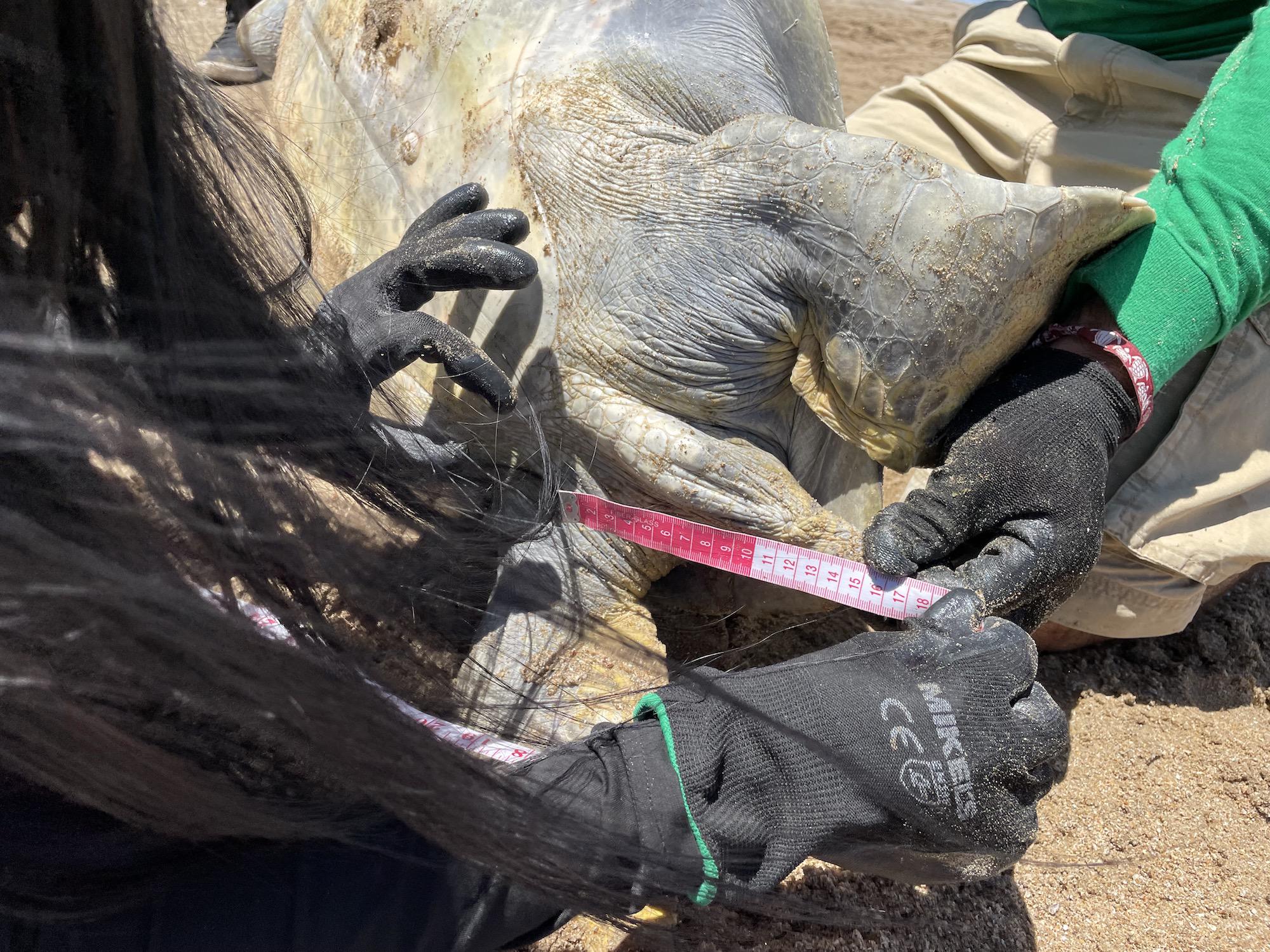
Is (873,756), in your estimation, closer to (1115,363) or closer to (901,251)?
→ (901,251)

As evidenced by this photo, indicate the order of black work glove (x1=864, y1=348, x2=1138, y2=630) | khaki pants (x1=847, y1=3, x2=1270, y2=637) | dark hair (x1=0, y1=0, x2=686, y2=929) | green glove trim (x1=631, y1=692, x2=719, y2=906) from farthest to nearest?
1. khaki pants (x1=847, y1=3, x2=1270, y2=637)
2. black work glove (x1=864, y1=348, x2=1138, y2=630)
3. green glove trim (x1=631, y1=692, x2=719, y2=906)
4. dark hair (x1=0, y1=0, x2=686, y2=929)

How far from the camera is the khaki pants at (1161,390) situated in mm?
1787

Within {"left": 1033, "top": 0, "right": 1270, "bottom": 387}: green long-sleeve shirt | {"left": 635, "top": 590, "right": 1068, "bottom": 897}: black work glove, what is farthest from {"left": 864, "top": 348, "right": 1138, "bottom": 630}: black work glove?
→ {"left": 635, "top": 590, "right": 1068, "bottom": 897}: black work glove

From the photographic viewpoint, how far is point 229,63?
3072 millimetres

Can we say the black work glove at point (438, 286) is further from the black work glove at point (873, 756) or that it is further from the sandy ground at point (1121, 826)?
the black work glove at point (873, 756)

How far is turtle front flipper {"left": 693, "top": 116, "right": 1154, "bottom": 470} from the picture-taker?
4.44 ft

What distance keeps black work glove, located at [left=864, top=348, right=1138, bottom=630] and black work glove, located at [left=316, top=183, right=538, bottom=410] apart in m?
0.72

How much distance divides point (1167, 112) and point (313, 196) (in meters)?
1.82

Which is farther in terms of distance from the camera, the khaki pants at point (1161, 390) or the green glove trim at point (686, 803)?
the khaki pants at point (1161, 390)

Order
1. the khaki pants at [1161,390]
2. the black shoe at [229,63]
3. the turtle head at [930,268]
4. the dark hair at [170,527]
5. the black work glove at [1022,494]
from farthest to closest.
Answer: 1. the black shoe at [229,63]
2. the khaki pants at [1161,390]
3. the black work glove at [1022,494]
4. the turtle head at [930,268]
5. the dark hair at [170,527]

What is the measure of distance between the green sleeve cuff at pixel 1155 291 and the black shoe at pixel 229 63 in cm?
214

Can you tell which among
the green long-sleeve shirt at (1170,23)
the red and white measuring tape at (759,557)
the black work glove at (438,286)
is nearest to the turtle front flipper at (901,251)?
the red and white measuring tape at (759,557)

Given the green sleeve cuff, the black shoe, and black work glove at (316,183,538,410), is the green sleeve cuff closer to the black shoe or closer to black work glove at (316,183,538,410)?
black work glove at (316,183,538,410)

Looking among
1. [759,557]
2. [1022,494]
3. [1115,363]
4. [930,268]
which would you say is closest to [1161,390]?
[1115,363]
